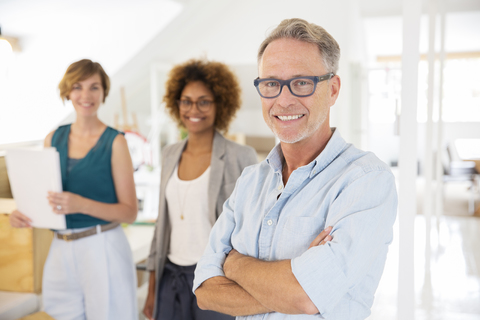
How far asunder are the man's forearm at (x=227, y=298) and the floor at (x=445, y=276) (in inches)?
97.3

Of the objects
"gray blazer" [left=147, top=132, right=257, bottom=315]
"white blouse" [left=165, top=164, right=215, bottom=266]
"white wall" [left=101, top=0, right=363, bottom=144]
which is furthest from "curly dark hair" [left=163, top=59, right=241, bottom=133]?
"white wall" [left=101, top=0, right=363, bottom=144]

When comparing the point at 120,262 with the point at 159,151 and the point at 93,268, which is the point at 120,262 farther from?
the point at 159,151

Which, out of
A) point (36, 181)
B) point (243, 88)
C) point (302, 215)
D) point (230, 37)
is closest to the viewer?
point (302, 215)

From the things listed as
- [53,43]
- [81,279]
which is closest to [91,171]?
[81,279]

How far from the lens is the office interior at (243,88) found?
6.44 ft

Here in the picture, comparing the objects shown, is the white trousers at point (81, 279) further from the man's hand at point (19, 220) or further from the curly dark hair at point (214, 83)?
the curly dark hair at point (214, 83)

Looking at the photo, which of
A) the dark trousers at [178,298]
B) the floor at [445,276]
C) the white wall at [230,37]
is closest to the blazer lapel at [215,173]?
the dark trousers at [178,298]

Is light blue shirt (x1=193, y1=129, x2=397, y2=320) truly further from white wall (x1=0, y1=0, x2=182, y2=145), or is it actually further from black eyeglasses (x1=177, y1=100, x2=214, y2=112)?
white wall (x1=0, y1=0, x2=182, y2=145)

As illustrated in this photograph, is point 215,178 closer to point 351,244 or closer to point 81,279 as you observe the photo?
point 81,279

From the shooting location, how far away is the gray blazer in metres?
1.81

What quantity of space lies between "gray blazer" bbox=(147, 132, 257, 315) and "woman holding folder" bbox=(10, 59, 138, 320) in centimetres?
13

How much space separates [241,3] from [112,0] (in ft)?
6.98

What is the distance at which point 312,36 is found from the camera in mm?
1172

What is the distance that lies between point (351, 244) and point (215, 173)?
0.91 meters
